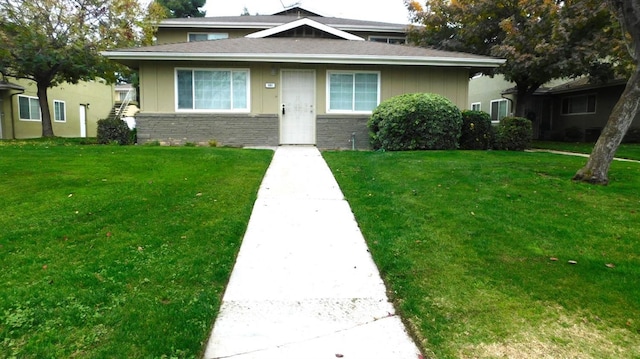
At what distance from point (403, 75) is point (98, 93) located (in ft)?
78.3

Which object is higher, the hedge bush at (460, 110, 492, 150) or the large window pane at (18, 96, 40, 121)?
the large window pane at (18, 96, 40, 121)

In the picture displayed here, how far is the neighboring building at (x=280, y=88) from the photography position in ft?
42.4

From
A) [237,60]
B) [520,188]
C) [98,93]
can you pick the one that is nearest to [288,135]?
[237,60]

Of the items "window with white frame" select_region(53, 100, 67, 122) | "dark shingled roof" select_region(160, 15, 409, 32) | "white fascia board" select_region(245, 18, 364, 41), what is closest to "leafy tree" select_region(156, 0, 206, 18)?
"window with white frame" select_region(53, 100, 67, 122)

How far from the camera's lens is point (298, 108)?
1366 centimetres

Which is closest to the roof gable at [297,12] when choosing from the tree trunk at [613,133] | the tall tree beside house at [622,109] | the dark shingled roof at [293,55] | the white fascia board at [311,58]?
the dark shingled roof at [293,55]

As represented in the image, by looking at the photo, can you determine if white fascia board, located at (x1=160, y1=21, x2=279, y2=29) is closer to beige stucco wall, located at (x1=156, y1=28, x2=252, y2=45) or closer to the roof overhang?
beige stucco wall, located at (x1=156, y1=28, x2=252, y2=45)

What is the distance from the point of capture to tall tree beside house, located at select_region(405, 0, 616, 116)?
15.1 metres

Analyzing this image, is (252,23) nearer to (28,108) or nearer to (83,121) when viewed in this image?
(28,108)

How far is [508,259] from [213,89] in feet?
37.4

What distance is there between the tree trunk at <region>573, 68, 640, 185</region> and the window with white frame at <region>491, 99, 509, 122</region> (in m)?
18.6

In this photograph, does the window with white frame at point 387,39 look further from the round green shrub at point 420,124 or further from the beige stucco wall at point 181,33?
the round green shrub at point 420,124

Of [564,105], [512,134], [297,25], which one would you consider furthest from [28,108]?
[564,105]

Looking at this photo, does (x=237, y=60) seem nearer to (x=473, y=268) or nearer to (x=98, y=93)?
(x=473, y=268)
